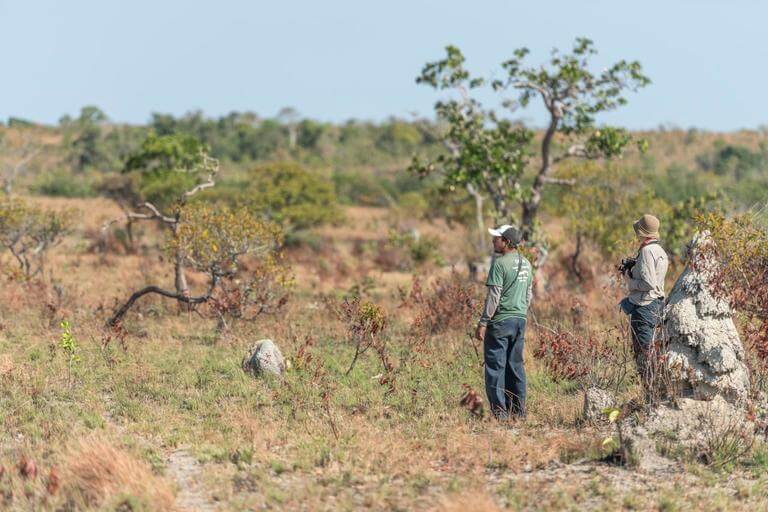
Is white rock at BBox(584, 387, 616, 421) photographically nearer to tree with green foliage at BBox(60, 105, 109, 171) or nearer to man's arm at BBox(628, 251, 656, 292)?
man's arm at BBox(628, 251, 656, 292)

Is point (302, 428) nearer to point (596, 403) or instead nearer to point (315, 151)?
point (596, 403)

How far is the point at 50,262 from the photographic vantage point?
67.6 ft

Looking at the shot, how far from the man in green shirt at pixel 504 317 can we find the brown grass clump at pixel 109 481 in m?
3.20

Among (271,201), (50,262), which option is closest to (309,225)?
(271,201)

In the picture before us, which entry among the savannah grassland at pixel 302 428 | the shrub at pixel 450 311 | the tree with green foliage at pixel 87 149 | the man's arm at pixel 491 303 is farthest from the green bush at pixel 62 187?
the man's arm at pixel 491 303

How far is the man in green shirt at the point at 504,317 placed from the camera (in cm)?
785

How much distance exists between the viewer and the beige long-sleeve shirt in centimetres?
795

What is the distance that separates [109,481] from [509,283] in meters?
3.83

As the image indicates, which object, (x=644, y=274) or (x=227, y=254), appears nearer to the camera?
(x=644, y=274)

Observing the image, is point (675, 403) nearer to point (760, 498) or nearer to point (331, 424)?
point (760, 498)

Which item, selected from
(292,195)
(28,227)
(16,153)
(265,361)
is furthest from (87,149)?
(265,361)

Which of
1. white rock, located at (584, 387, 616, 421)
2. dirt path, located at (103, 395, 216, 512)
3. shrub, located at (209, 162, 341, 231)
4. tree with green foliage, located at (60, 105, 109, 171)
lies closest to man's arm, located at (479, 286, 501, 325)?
white rock, located at (584, 387, 616, 421)

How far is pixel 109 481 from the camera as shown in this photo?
6.20m

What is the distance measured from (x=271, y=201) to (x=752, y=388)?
2064 centimetres
